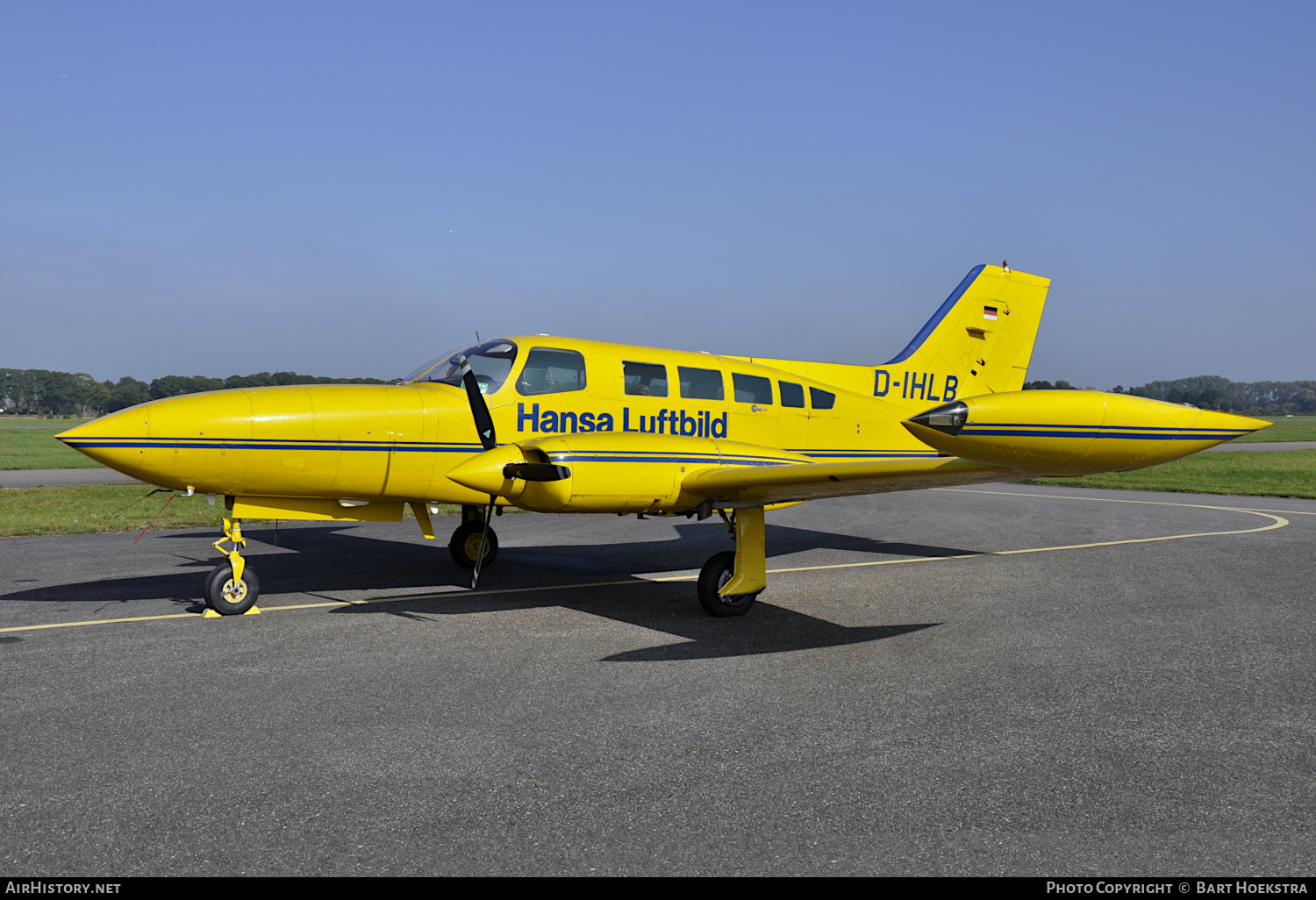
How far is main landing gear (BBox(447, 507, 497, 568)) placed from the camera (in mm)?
12578

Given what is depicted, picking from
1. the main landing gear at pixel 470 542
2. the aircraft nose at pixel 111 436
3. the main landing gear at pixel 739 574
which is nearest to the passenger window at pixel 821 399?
the main landing gear at pixel 739 574

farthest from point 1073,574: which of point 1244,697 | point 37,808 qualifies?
point 37,808

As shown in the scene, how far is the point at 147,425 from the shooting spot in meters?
8.36

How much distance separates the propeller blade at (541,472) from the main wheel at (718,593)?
2.07m

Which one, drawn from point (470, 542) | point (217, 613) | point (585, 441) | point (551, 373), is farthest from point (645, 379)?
point (217, 613)

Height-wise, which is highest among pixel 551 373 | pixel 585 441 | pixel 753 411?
pixel 551 373

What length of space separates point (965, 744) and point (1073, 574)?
24.4 ft

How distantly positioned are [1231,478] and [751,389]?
2622cm

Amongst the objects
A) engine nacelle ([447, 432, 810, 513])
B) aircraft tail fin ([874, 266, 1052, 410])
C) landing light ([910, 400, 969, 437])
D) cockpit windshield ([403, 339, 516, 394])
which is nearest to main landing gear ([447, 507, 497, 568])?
cockpit windshield ([403, 339, 516, 394])

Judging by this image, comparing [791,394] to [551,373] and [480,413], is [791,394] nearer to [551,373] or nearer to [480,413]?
[551,373]

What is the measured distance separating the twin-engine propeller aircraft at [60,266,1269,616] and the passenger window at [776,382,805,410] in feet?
0.06

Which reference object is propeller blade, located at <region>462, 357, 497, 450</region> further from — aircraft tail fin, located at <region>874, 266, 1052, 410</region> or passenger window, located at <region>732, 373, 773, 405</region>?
aircraft tail fin, located at <region>874, 266, 1052, 410</region>

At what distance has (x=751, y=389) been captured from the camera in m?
11.1
